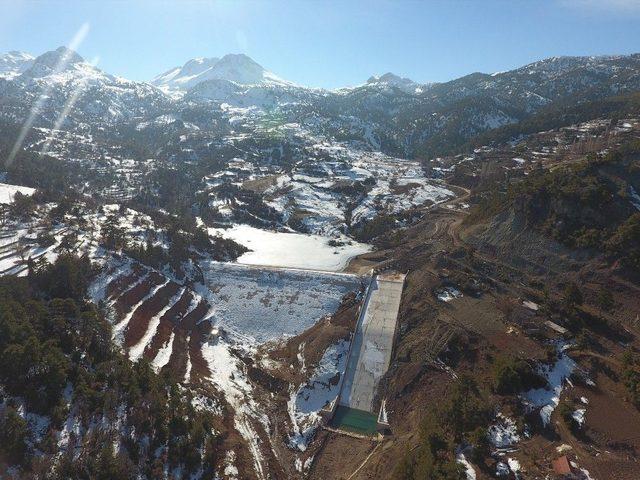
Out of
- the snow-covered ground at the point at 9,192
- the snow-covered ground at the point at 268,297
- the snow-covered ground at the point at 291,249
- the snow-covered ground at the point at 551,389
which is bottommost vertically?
the snow-covered ground at the point at 268,297

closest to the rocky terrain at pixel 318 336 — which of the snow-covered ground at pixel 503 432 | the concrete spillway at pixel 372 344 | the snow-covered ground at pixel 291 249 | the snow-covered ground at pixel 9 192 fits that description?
the snow-covered ground at pixel 503 432

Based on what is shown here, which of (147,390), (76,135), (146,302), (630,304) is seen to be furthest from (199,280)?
(76,135)

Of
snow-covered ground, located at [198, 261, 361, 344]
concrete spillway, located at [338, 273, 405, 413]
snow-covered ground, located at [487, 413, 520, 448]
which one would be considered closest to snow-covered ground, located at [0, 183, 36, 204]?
snow-covered ground, located at [198, 261, 361, 344]

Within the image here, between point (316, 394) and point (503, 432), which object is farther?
point (316, 394)

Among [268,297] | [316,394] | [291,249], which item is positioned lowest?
[316,394]

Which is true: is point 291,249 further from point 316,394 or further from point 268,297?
point 316,394

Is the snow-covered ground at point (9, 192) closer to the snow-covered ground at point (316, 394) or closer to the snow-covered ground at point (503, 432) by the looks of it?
the snow-covered ground at point (316, 394)

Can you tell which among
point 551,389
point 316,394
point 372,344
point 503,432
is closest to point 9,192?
point 316,394
